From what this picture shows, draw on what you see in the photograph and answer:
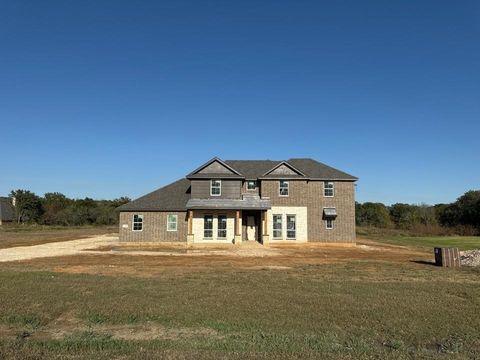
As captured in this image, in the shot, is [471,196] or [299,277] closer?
[299,277]

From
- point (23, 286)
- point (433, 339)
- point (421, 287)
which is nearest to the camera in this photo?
point (433, 339)

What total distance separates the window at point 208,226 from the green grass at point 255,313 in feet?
50.3

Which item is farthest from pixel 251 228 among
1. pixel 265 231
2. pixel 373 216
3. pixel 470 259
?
pixel 373 216

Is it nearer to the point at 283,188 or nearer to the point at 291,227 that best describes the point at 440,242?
the point at 291,227

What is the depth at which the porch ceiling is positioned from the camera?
29312mm

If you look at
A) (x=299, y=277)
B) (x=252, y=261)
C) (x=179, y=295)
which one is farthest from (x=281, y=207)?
(x=179, y=295)

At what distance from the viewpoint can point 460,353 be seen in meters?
6.29

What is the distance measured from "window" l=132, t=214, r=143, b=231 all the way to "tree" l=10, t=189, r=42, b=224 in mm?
52801

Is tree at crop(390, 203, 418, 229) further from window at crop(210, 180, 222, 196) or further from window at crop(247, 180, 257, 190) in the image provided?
window at crop(210, 180, 222, 196)

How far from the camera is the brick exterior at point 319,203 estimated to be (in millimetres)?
31984

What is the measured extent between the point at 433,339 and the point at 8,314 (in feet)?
30.7

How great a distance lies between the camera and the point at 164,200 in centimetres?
3123

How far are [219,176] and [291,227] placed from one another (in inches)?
306

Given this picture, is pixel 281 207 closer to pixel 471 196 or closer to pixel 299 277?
pixel 299 277
